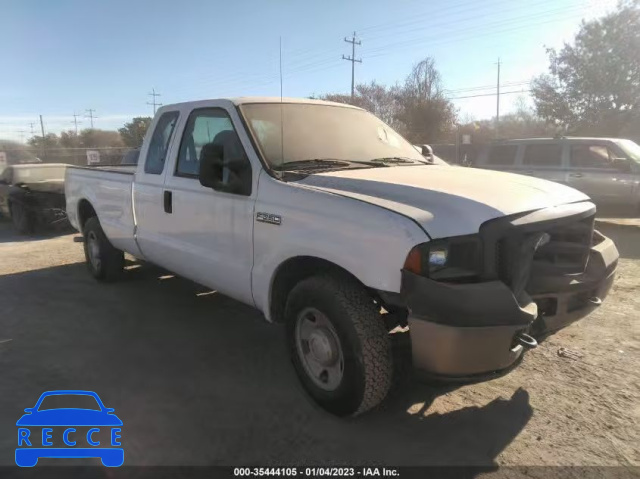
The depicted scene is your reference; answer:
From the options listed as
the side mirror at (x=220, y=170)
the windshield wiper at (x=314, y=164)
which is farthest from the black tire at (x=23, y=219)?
the windshield wiper at (x=314, y=164)

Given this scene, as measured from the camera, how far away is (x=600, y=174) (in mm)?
10000

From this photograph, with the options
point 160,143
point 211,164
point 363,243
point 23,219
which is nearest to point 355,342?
point 363,243

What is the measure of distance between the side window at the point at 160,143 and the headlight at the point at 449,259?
2.99 m

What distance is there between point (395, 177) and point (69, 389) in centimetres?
267

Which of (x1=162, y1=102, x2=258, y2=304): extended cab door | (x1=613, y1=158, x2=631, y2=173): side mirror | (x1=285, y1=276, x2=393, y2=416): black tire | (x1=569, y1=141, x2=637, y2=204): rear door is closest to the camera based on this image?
(x1=285, y1=276, x2=393, y2=416): black tire

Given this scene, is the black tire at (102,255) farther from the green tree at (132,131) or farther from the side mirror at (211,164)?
the green tree at (132,131)

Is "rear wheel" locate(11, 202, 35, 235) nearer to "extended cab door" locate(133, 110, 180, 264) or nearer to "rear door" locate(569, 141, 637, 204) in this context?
"extended cab door" locate(133, 110, 180, 264)

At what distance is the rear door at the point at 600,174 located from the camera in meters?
9.80

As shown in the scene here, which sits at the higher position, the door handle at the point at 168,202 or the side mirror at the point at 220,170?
the side mirror at the point at 220,170

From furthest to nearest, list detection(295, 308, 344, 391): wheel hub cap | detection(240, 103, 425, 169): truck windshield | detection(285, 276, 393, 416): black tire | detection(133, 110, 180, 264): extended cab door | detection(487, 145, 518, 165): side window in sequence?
detection(487, 145, 518, 165): side window < detection(133, 110, 180, 264): extended cab door < detection(240, 103, 425, 169): truck windshield < detection(295, 308, 344, 391): wheel hub cap < detection(285, 276, 393, 416): black tire

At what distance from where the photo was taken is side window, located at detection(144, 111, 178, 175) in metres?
4.77

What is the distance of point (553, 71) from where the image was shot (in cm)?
3672

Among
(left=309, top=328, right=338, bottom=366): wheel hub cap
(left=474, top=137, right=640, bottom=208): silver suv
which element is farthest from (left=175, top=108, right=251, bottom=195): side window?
(left=474, top=137, right=640, bottom=208): silver suv

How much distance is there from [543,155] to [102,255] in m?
8.71
